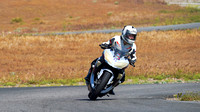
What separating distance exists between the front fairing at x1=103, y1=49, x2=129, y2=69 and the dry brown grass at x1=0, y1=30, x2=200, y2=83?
349 inches

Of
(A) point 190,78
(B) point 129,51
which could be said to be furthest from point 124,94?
(A) point 190,78

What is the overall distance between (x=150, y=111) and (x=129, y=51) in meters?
2.23

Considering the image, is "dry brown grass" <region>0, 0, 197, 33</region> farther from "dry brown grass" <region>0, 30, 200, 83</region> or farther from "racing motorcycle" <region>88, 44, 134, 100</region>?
"racing motorcycle" <region>88, 44, 134, 100</region>

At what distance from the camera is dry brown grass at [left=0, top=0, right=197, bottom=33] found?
5056 cm

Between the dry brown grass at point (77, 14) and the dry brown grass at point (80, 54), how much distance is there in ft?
39.6

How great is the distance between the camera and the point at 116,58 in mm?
9469

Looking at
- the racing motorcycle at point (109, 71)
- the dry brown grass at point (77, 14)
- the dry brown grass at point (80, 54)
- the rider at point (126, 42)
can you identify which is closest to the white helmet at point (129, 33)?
the rider at point (126, 42)

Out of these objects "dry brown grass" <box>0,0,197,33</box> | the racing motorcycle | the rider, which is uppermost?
the rider

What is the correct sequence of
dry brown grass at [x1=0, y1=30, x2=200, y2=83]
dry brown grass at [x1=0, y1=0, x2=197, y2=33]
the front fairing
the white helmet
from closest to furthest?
1. the front fairing
2. the white helmet
3. dry brown grass at [x1=0, y1=30, x2=200, y2=83]
4. dry brown grass at [x1=0, y1=0, x2=197, y2=33]

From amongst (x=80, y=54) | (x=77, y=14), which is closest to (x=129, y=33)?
(x=80, y=54)

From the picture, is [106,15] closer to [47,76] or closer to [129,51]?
[47,76]

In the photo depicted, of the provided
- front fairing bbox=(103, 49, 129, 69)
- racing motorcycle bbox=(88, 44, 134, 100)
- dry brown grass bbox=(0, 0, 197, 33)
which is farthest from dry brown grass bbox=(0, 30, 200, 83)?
dry brown grass bbox=(0, 0, 197, 33)

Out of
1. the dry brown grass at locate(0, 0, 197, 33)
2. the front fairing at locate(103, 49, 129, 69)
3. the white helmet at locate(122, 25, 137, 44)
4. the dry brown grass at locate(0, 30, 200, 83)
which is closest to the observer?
the front fairing at locate(103, 49, 129, 69)

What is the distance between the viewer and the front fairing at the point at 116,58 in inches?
369
